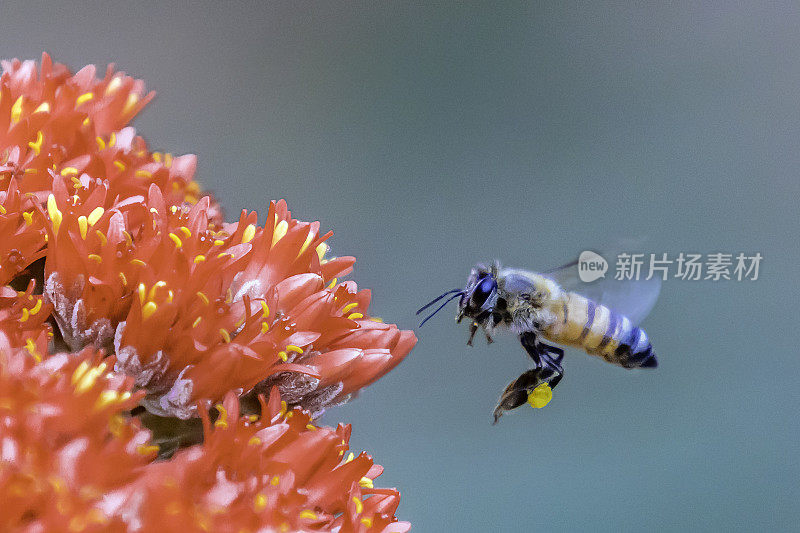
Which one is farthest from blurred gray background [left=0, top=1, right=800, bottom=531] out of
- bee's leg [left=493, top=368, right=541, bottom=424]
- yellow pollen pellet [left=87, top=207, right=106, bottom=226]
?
yellow pollen pellet [left=87, top=207, right=106, bottom=226]

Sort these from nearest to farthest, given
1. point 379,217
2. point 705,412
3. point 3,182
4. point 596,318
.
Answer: point 3,182
point 596,318
point 705,412
point 379,217

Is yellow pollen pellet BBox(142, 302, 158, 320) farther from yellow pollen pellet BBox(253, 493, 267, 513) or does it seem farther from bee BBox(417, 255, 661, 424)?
bee BBox(417, 255, 661, 424)

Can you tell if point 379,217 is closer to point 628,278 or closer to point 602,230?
point 602,230

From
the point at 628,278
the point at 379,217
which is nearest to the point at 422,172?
the point at 379,217

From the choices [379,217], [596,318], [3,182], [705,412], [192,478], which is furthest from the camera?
[379,217]

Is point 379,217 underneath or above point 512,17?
underneath

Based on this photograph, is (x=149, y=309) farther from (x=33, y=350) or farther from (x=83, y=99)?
(x=83, y=99)

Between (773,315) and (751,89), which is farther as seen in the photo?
(751,89)
